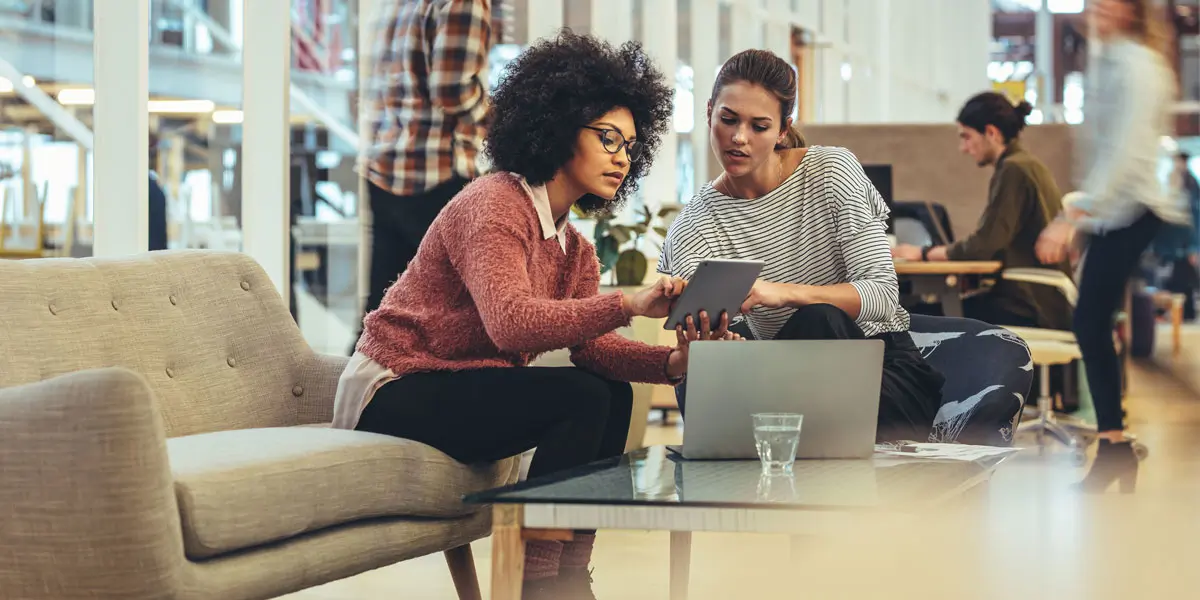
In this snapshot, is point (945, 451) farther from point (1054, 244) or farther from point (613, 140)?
point (1054, 244)

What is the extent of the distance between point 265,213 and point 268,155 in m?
0.16

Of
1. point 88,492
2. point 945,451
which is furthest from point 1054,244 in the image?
point 88,492

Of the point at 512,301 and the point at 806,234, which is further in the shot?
the point at 806,234

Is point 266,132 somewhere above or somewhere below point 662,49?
below

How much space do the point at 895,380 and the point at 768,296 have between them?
28 cm

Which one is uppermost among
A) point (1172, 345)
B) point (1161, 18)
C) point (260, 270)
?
point (1161, 18)

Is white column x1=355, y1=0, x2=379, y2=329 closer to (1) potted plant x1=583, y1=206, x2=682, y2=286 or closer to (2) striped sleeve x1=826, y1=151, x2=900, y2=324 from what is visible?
(1) potted plant x1=583, y1=206, x2=682, y2=286

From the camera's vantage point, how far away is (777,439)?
172 cm

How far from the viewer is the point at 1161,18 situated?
3920 mm

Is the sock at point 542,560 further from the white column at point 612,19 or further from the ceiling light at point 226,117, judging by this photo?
the white column at point 612,19

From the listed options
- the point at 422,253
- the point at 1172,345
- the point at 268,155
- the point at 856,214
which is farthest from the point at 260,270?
the point at 1172,345

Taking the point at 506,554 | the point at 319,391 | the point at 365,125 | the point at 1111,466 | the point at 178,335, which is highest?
the point at 365,125

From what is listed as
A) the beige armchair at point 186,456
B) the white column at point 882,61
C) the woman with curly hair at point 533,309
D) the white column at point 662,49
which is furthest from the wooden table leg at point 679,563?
the white column at point 882,61

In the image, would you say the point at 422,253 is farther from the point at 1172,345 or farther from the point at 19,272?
the point at 1172,345
